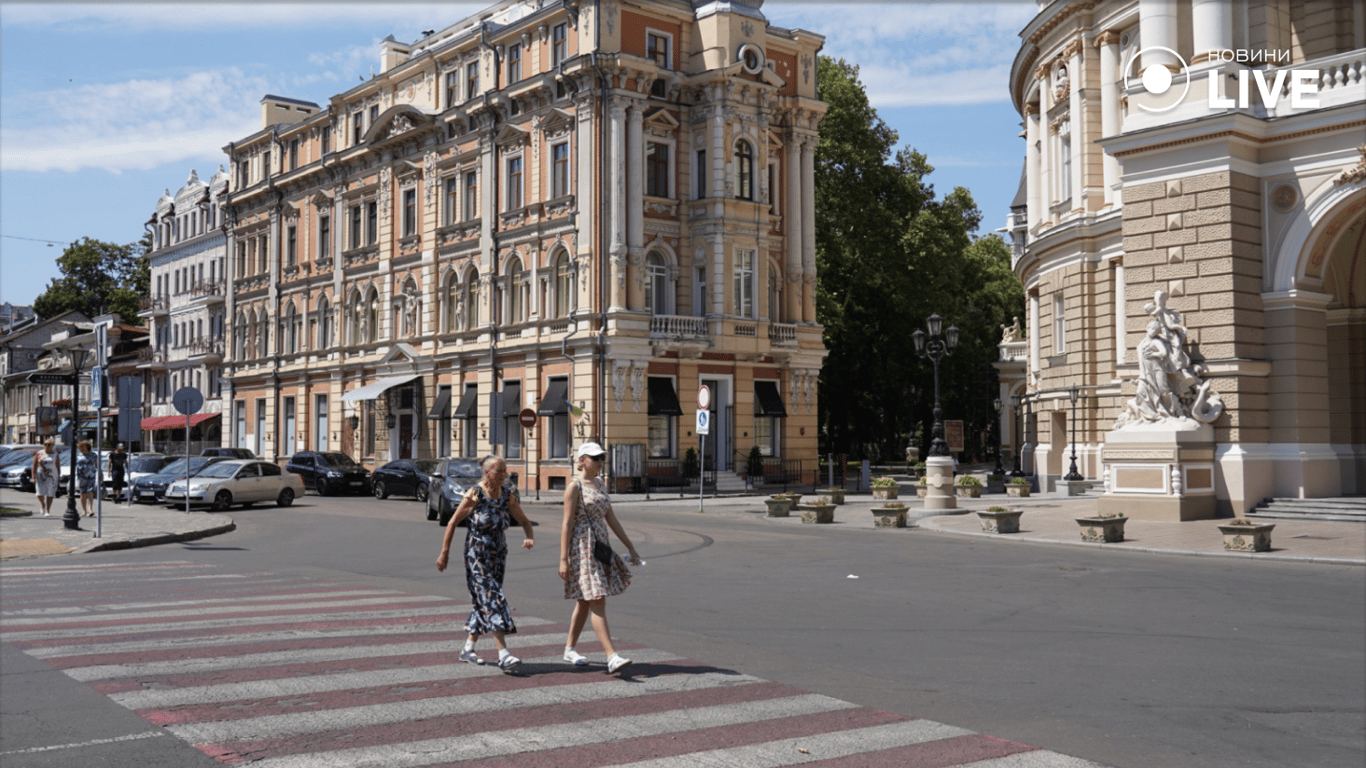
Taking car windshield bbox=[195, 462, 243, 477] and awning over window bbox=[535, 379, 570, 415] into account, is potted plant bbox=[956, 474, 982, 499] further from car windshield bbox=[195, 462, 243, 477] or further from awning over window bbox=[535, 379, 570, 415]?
car windshield bbox=[195, 462, 243, 477]

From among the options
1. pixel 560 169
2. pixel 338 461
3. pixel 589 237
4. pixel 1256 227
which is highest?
pixel 560 169

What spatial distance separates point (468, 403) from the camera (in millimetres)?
A: 50031

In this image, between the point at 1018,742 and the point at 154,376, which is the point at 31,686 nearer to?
the point at 1018,742

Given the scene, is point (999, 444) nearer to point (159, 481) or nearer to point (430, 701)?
point (159, 481)

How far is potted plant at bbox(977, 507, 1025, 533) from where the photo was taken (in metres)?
24.3

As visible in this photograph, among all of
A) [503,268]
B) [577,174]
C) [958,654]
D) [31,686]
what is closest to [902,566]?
[958,654]

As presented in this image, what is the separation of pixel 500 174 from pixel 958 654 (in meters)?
40.9

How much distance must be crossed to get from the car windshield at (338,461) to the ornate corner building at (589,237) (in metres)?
5.28

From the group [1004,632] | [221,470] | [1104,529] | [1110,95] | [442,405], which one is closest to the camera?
[1004,632]

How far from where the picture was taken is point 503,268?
48719 millimetres

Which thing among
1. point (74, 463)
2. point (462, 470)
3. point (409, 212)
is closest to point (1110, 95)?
point (462, 470)

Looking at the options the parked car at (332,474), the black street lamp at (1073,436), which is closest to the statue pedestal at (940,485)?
the black street lamp at (1073,436)

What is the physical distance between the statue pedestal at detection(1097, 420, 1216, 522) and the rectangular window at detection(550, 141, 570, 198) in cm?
2564

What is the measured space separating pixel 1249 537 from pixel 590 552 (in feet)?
46.3
